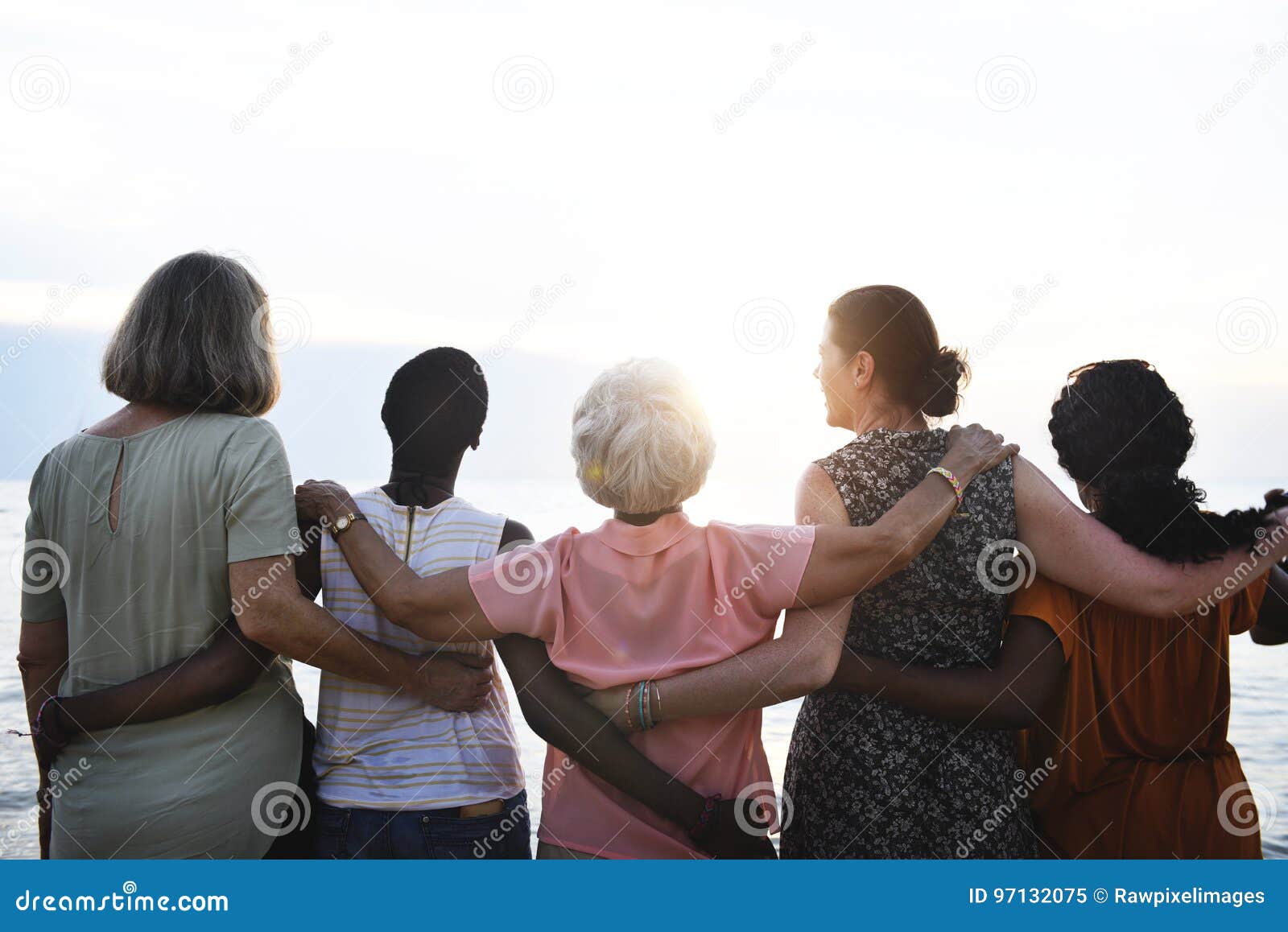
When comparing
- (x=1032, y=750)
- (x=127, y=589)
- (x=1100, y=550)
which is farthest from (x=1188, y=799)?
(x=127, y=589)

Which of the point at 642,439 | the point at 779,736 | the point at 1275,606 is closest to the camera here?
the point at 642,439

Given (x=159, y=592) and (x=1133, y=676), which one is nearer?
(x=159, y=592)

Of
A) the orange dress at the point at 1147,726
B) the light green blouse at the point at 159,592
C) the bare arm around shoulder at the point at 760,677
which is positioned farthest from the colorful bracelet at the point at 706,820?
the light green blouse at the point at 159,592

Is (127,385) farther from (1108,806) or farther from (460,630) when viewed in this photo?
(1108,806)

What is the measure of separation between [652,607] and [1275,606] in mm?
1459

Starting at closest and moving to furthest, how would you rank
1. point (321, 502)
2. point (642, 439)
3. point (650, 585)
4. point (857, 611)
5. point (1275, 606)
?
1. point (642, 439)
2. point (650, 585)
3. point (321, 502)
4. point (857, 611)
5. point (1275, 606)

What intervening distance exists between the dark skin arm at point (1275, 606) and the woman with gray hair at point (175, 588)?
1917mm

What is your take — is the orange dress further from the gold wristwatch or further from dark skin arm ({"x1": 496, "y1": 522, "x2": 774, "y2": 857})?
the gold wristwatch

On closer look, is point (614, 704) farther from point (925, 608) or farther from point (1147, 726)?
point (1147, 726)

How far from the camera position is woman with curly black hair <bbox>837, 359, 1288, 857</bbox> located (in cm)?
204

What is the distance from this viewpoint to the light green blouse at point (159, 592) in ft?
6.15

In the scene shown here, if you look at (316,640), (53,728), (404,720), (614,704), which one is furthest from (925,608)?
(53,728)

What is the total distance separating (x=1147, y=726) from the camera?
6.89 ft

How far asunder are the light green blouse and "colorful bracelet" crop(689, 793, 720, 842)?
2.87 feet
